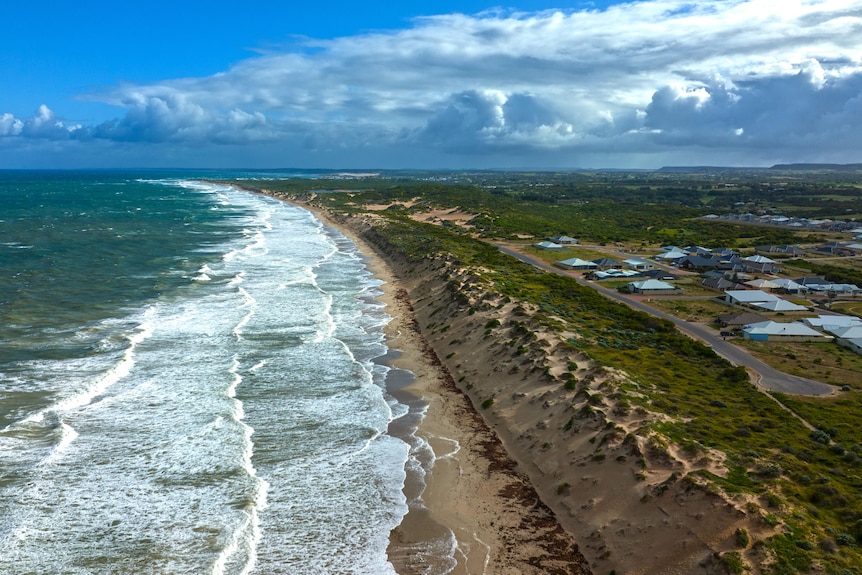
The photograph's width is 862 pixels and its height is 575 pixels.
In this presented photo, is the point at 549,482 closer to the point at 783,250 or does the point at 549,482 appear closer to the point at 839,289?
the point at 839,289

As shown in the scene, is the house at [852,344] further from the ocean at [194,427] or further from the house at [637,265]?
the house at [637,265]

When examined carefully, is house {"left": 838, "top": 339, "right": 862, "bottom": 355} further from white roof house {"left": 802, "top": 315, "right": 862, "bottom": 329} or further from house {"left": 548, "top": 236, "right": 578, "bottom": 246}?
house {"left": 548, "top": 236, "right": 578, "bottom": 246}

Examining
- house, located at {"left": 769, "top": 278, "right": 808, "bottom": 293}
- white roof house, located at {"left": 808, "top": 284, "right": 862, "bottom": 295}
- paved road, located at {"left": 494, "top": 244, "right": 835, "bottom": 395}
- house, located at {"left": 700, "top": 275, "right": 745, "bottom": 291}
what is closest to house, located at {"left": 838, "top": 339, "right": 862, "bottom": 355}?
paved road, located at {"left": 494, "top": 244, "right": 835, "bottom": 395}

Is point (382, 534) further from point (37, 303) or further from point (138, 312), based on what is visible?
point (37, 303)

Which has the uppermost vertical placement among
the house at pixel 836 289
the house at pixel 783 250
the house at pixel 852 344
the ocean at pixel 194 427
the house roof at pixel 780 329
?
the ocean at pixel 194 427

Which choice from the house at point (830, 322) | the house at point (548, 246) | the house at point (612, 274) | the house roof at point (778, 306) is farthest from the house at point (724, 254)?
the house at point (830, 322)

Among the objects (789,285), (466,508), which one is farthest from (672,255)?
(466,508)
